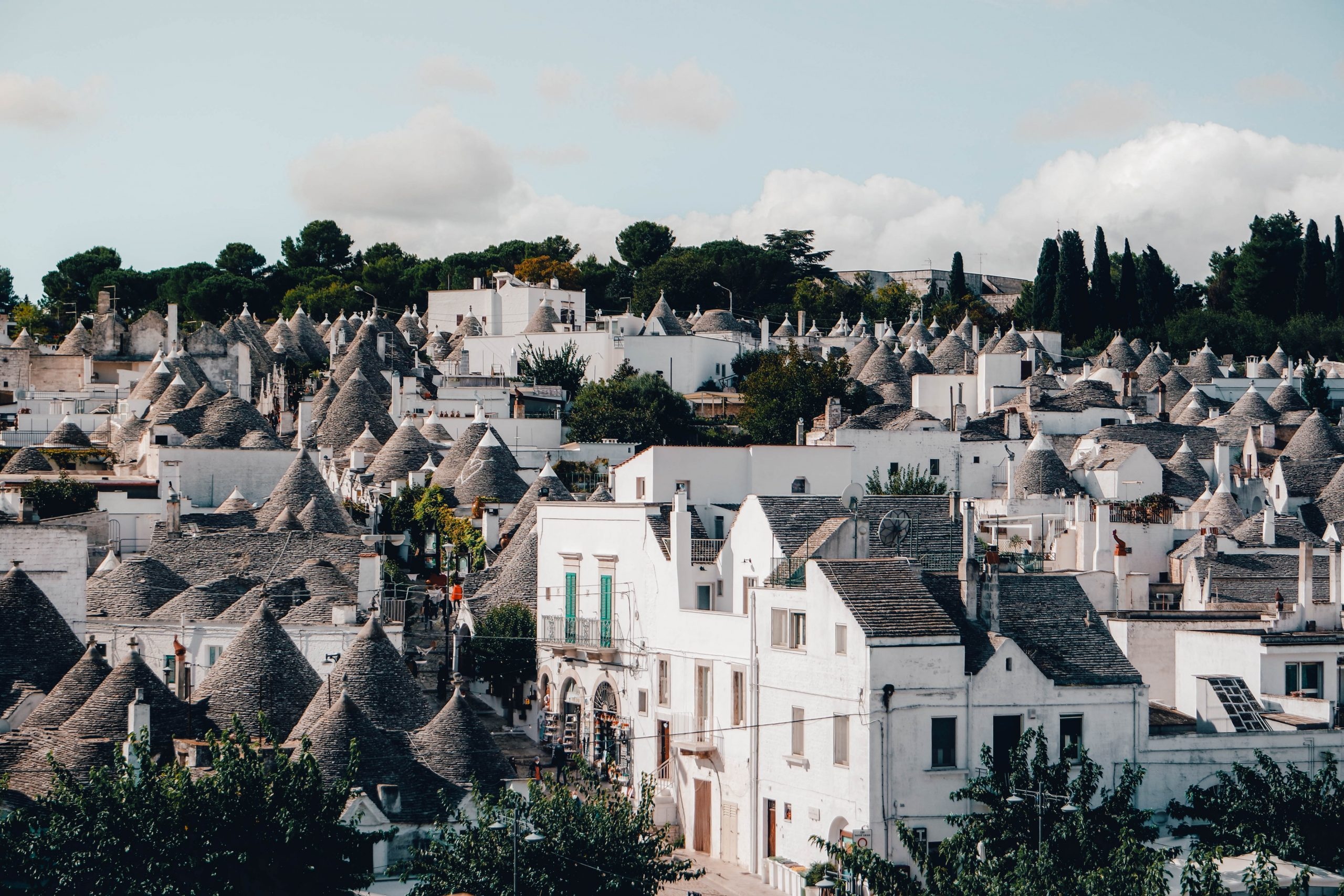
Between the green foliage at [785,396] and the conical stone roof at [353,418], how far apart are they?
1427 centimetres

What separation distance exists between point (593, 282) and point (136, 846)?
359 feet

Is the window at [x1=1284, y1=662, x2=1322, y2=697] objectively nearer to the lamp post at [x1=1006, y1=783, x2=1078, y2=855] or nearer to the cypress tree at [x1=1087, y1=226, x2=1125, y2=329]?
the lamp post at [x1=1006, y1=783, x2=1078, y2=855]

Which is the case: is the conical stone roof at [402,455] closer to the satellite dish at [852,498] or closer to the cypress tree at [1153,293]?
the satellite dish at [852,498]

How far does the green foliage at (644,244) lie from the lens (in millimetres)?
142500

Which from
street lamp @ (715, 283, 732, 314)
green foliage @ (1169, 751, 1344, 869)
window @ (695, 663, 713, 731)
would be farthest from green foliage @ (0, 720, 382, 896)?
street lamp @ (715, 283, 732, 314)

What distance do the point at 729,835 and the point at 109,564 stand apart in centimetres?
2076

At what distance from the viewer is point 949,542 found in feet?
140

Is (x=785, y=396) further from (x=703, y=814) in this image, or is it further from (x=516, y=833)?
(x=516, y=833)

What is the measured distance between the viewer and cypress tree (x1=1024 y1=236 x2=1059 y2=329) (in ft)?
392

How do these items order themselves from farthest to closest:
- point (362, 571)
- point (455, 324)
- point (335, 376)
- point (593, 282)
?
point (593, 282) < point (455, 324) < point (335, 376) < point (362, 571)

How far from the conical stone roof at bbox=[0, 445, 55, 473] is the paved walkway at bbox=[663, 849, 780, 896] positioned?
3697cm

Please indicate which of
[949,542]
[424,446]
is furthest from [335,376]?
[949,542]

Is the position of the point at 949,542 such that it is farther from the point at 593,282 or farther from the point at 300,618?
the point at 593,282

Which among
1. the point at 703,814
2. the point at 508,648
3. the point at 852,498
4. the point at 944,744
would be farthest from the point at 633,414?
the point at 944,744
